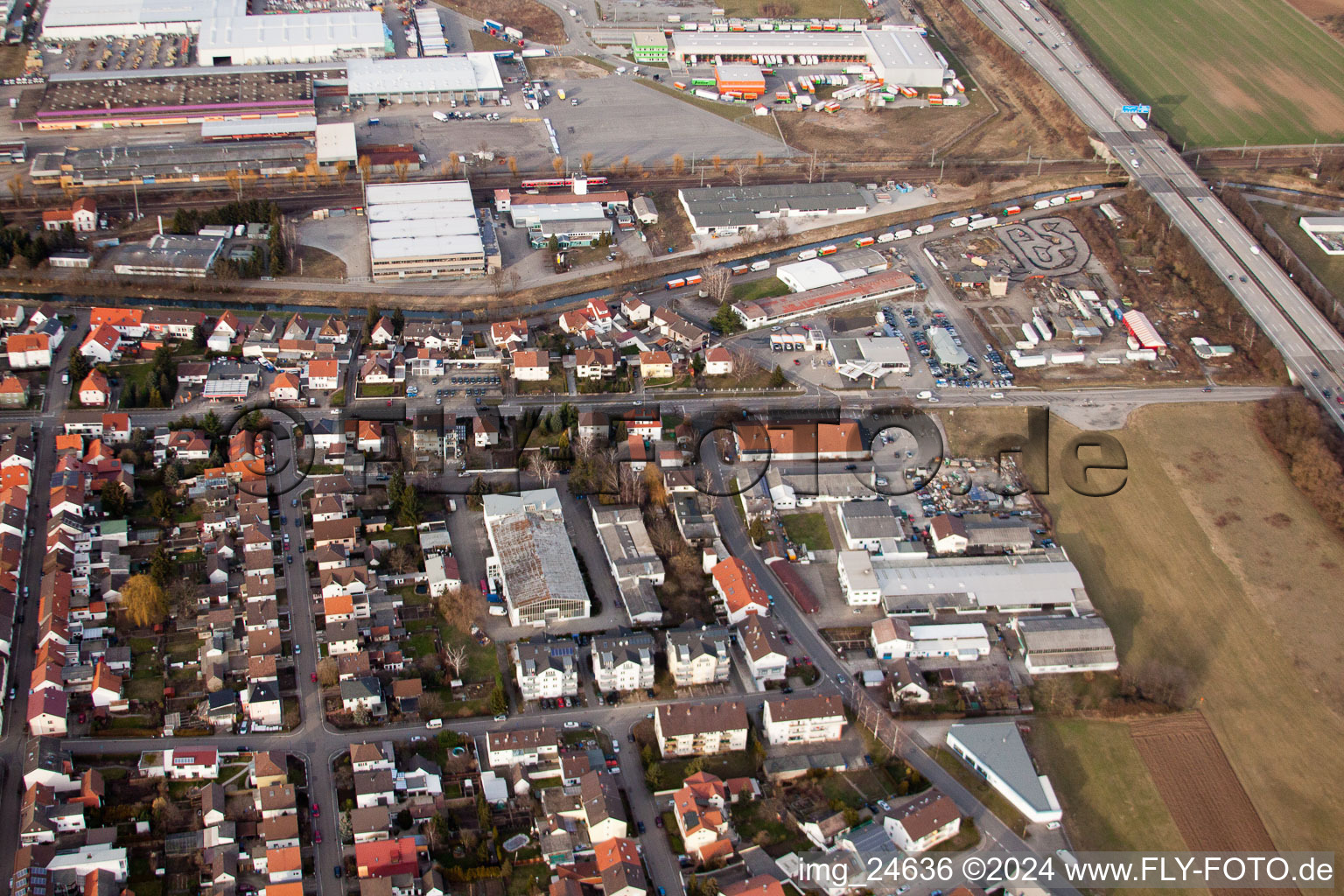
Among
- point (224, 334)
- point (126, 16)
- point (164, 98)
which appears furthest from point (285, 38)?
point (224, 334)

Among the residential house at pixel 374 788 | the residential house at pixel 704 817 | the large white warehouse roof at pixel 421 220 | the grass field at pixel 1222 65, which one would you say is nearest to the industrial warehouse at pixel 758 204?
the large white warehouse roof at pixel 421 220

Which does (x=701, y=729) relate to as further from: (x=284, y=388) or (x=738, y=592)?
(x=284, y=388)

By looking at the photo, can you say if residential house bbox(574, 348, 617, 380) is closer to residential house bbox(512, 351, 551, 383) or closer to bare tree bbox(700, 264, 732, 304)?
residential house bbox(512, 351, 551, 383)

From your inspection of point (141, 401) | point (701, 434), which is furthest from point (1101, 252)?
point (141, 401)

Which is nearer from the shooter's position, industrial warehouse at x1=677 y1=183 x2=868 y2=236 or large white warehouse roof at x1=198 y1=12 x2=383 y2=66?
industrial warehouse at x1=677 y1=183 x2=868 y2=236

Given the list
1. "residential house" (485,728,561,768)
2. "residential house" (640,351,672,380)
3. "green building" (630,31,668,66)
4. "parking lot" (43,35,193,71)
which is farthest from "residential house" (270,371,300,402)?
"green building" (630,31,668,66)
